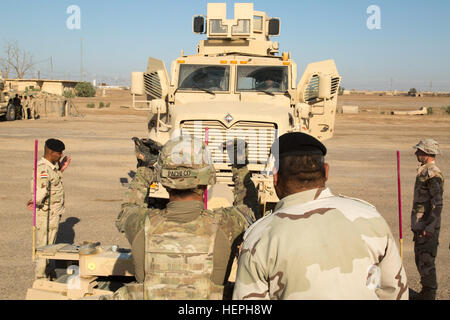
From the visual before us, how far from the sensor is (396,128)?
97.7 feet

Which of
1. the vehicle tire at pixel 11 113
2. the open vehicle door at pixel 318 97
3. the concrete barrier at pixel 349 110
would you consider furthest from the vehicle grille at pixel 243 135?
the concrete barrier at pixel 349 110

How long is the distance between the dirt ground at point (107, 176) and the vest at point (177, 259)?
344 centimetres

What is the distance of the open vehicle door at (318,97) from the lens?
799cm

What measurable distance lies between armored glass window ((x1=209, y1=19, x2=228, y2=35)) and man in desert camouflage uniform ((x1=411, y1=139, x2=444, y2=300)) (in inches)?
210

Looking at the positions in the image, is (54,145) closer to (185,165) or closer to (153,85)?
(153,85)

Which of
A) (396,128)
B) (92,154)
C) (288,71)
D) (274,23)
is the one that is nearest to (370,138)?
(396,128)

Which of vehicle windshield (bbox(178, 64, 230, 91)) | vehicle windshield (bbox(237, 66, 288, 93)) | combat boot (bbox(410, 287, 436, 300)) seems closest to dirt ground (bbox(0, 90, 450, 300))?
combat boot (bbox(410, 287, 436, 300))

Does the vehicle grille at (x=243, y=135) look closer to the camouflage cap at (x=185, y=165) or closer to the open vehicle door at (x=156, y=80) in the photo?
the open vehicle door at (x=156, y=80)

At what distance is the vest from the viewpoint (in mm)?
2648

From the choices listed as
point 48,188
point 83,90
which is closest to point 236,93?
point 48,188

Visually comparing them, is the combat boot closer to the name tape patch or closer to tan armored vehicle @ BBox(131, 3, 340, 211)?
tan armored vehicle @ BBox(131, 3, 340, 211)

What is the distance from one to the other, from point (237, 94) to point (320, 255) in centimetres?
657

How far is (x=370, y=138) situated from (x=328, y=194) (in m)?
23.7
